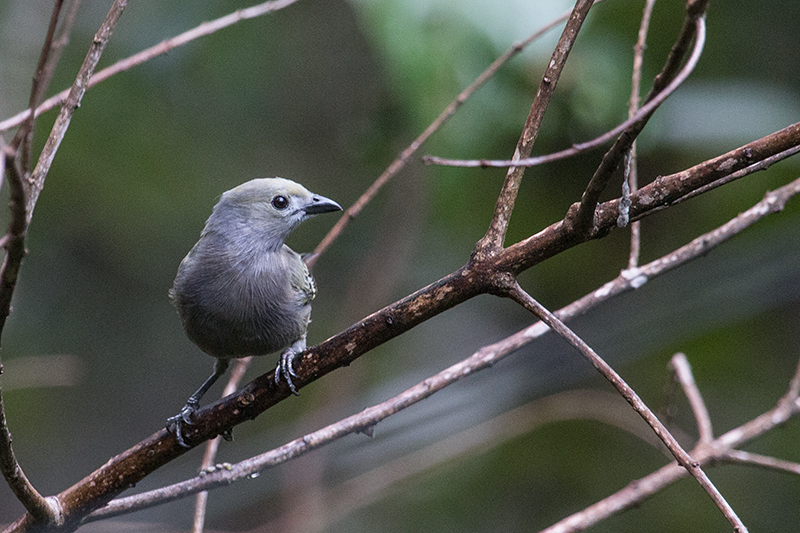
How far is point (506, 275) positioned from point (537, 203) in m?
2.91

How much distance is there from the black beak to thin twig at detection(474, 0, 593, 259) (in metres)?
1.18

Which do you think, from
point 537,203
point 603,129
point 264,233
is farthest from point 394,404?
point 537,203

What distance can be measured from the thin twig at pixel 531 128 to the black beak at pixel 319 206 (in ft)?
3.88

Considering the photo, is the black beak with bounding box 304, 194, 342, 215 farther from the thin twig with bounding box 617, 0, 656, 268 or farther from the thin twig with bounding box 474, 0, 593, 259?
the thin twig with bounding box 474, 0, 593, 259

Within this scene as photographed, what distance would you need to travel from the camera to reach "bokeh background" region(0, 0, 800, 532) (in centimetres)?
411

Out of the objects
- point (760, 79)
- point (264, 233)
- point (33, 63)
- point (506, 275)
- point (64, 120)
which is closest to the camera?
point (64, 120)

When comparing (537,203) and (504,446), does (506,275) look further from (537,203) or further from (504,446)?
(504,446)

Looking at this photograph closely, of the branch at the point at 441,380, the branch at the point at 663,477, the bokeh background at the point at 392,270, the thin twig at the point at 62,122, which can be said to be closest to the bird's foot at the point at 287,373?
the branch at the point at 441,380

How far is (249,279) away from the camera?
2.57 meters

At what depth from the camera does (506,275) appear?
1.54 metres

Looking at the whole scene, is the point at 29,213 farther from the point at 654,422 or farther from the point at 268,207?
the point at 268,207

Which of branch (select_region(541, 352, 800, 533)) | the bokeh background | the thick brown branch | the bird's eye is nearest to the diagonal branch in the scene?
the thick brown branch

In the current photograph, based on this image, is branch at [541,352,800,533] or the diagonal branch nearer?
the diagonal branch

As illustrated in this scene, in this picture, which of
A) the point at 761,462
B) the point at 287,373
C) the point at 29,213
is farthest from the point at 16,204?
the point at 761,462
